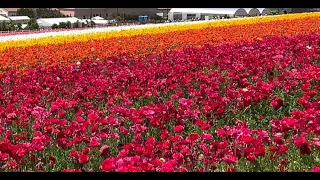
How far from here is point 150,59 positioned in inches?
398

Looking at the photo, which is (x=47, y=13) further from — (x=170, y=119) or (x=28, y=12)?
(x=170, y=119)

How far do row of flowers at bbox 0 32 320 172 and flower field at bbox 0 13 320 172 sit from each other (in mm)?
11

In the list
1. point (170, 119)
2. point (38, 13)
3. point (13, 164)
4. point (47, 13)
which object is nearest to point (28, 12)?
point (38, 13)

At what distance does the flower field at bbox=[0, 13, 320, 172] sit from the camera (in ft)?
11.3

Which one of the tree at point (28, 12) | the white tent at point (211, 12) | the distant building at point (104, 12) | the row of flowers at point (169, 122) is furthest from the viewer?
the distant building at point (104, 12)

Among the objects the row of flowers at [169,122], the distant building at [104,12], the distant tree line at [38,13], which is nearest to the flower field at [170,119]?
the row of flowers at [169,122]

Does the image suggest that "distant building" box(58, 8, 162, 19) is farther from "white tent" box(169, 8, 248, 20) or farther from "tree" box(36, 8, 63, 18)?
Result: "white tent" box(169, 8, 248, 20)

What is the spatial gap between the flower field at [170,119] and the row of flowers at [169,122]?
1cm

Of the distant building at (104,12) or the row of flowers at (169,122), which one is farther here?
the distant building at (104,12)

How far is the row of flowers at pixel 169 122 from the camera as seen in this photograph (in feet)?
11.3

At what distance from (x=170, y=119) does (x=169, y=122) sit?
1.13 ft

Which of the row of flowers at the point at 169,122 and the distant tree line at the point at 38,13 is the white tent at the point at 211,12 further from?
the row of flowers at the point at 169,122

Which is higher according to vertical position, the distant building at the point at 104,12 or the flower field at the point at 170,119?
the distant building at the point at 104,12
